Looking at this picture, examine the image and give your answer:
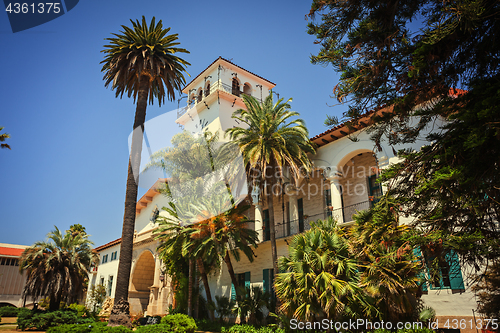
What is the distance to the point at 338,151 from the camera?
2030cm

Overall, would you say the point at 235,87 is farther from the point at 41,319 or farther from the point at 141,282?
the point at 41,319

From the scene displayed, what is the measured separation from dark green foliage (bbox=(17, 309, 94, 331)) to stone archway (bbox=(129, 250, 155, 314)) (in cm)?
1105

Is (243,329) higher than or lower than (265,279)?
lower

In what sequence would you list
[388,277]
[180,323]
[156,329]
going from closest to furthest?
[388,277], [156,329], [180,323]

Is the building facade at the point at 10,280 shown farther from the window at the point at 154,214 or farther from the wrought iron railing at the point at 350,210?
the wrought iron railing at the point at 350,210

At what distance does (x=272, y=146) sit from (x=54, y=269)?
22.2m

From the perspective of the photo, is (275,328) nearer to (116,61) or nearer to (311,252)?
(311,252)

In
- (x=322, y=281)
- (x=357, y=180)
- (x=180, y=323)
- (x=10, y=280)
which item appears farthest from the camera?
(x=10, y=280)

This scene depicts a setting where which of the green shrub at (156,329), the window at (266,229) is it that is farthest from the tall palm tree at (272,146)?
the green shrub at (156,329)

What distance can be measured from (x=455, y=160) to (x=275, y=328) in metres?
13.8

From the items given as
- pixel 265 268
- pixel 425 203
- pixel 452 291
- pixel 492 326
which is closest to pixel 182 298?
pixel 265 268

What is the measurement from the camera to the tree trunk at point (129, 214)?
16.5 meters

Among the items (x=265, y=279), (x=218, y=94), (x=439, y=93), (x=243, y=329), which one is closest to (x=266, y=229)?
(x=265, y=279)

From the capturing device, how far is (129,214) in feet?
59.2
